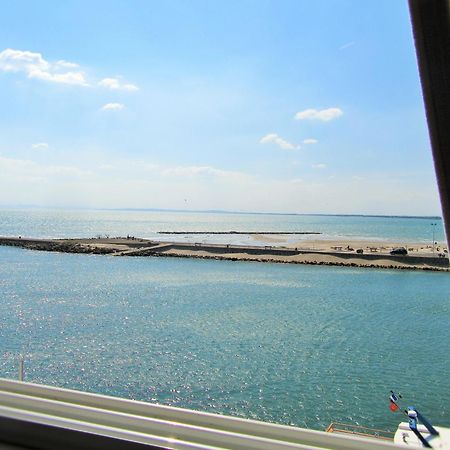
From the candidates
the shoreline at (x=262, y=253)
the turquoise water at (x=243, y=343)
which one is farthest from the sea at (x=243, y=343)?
the shoreline at (x=262, y=253)

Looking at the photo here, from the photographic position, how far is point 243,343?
38.3 ft

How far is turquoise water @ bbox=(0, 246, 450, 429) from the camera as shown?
8.12m

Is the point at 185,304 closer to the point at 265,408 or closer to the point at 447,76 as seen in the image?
the point at 265,408

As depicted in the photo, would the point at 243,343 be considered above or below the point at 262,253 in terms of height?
below

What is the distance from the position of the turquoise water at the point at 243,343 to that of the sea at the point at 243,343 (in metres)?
0.04

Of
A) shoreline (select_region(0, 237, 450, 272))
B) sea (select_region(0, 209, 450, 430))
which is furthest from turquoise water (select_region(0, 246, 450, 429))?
shoreline (select_region(0, 237, 450, 272))

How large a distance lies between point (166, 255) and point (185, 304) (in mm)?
19913

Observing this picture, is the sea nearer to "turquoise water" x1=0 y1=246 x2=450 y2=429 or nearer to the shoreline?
"turquoise water" x1=0 y1=246 x2=450 y2=429

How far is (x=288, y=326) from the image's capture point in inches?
546

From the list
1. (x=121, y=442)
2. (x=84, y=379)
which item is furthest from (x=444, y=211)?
(x=84, y=379)

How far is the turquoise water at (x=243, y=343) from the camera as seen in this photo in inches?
320

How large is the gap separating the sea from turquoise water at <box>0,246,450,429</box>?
0.14 ft

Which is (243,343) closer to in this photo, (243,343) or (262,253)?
(243,343)

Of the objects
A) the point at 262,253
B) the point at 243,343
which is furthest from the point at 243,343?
the point at 262,253
